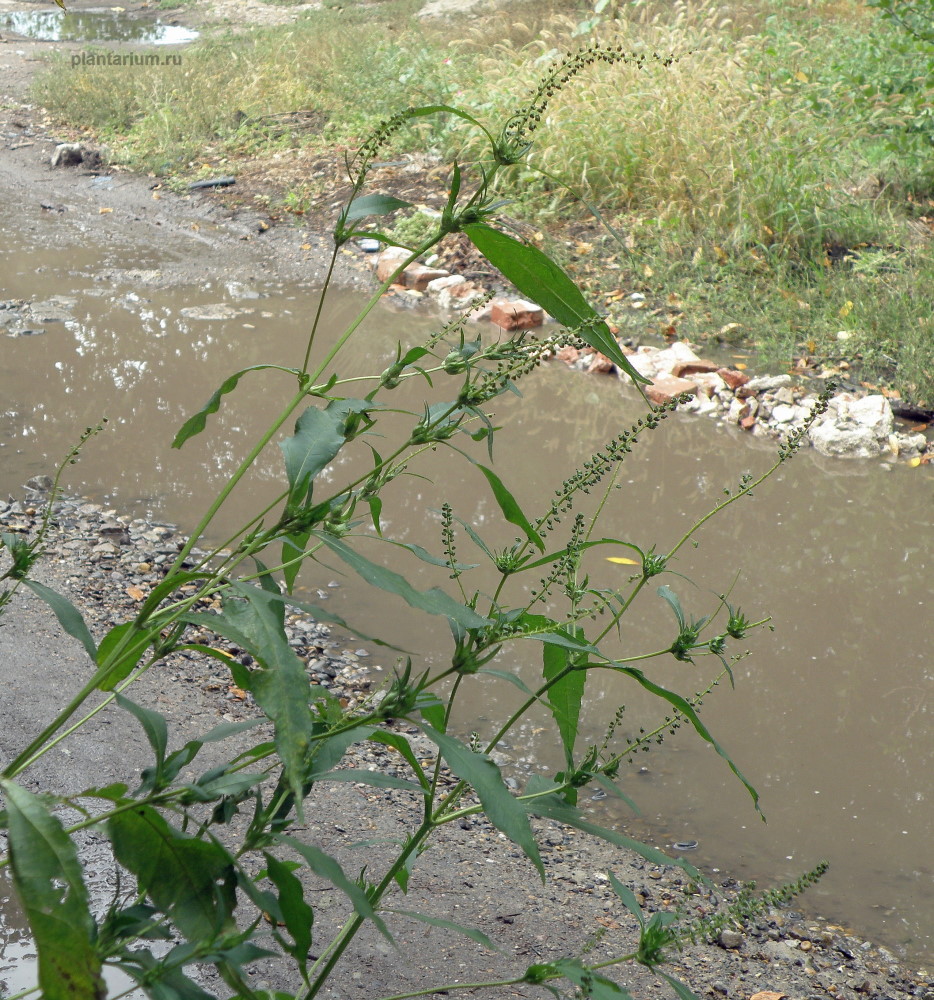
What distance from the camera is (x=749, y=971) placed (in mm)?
2273

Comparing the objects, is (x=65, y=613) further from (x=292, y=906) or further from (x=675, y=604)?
(x=675, y=604)

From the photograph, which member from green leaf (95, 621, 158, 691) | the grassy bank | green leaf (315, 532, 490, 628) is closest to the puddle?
the grassy bank

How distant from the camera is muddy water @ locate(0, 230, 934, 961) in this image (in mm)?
2930

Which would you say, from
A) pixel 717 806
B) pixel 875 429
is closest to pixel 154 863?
pixel 717 806

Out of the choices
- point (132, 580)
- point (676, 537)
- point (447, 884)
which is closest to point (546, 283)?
point (447, 884)

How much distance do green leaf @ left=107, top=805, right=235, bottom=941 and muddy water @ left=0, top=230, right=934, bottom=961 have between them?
1.57 m

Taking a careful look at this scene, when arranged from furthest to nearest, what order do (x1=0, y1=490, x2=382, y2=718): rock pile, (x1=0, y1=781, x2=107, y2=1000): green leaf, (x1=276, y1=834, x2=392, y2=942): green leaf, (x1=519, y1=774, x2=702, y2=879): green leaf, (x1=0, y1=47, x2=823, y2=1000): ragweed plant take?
(x1=0, y1=490, x2=382, y2=718): rock pile < (x1=519, y1=774, x2=702, y2=879): green leaf < (x1=276, y1=834, x2=392, y2=942): green leaf < (x1=0, y1=47, x2=823, y2=1000): ragweed plant < (x1=0, y1=781, x2=107, y2=1000): green leaf

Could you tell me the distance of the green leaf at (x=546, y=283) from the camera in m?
0.96

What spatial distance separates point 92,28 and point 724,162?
14.0 meters

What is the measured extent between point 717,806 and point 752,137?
5576 mm

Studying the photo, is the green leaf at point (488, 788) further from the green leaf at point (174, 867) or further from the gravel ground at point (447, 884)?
the gravel ground at point (447, 884)

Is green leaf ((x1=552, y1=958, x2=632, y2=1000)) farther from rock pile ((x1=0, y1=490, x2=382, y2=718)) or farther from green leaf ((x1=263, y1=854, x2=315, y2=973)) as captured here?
rock pile ((x1=0, y1=490, x2=382, y2=718))

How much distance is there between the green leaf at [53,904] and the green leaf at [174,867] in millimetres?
134

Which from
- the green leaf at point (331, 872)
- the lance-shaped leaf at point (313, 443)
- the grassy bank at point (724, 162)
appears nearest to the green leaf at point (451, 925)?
the green leaf at point (331, 872)
